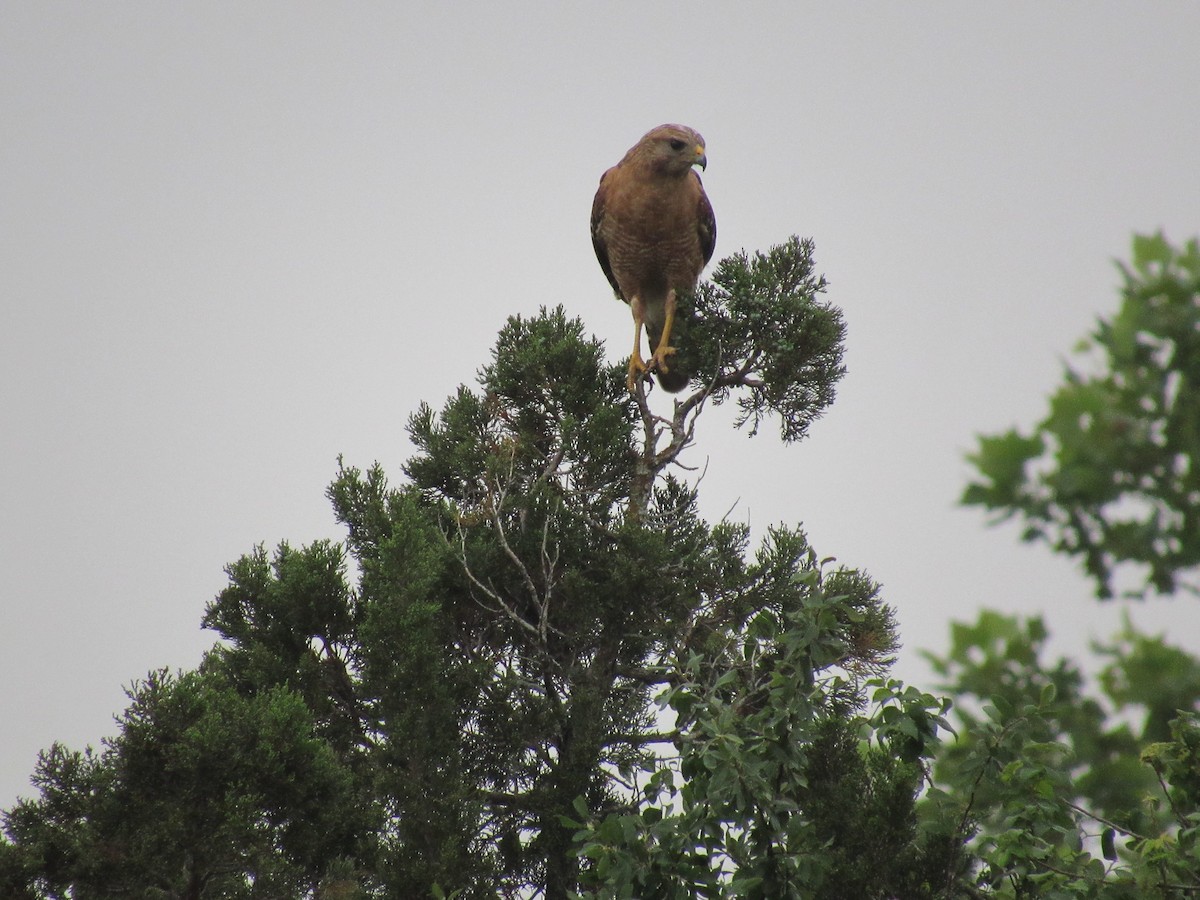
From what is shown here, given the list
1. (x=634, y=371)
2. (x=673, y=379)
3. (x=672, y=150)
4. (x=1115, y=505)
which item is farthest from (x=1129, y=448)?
(x=672, y=150)

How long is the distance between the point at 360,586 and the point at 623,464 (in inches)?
72.9

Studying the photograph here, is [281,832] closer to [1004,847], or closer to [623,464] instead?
[623,464]

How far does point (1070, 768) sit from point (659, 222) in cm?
689

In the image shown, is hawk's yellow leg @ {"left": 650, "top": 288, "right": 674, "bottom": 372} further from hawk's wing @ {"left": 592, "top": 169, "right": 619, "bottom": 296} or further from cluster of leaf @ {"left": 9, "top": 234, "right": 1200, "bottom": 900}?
hawk's wing @ {"left": 592, "top": 169, "right": 619, "bottom": 296}

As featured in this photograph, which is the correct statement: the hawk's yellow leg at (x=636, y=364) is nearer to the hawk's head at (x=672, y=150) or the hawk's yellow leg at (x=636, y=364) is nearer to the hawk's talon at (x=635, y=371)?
the hawk's talon at (x=635, y=371)

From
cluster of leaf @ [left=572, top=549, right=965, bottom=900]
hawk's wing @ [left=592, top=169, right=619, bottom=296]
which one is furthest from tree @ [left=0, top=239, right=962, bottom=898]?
hawk's wing @ [left=592, top=169, right=619, bottom=296]

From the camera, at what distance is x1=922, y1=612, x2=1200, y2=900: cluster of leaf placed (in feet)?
4.92

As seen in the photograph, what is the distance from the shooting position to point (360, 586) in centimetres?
658

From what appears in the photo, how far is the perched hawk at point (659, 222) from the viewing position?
8.23 meters

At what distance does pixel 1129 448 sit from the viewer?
1.34 m

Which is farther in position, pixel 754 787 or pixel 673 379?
pixel 673 379

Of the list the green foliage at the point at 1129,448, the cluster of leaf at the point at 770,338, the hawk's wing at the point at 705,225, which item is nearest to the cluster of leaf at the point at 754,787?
the green foliage at the point at 1129,448

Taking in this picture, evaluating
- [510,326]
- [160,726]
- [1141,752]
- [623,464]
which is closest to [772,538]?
[623,464]

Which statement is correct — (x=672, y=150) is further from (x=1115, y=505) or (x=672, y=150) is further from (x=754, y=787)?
(x=1115, y=505)
